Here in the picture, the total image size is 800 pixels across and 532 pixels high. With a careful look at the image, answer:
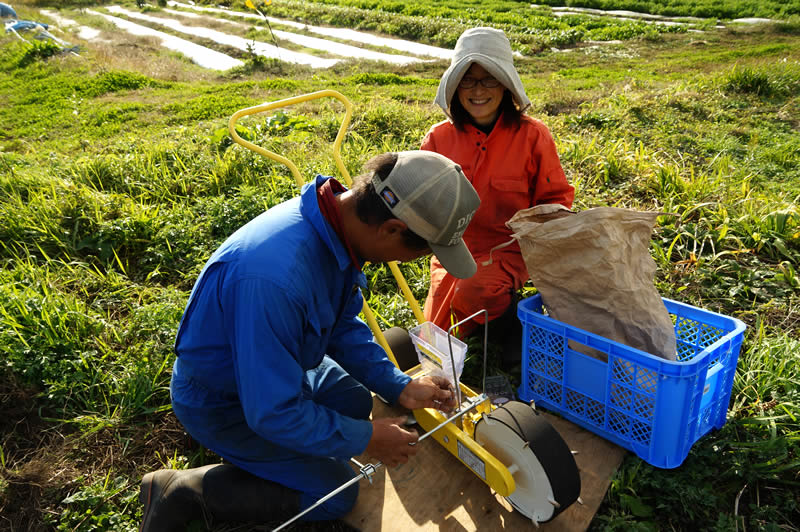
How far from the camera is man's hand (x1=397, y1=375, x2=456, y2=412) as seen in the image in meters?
2.40

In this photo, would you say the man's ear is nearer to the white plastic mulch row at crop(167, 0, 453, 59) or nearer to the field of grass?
the field of grass

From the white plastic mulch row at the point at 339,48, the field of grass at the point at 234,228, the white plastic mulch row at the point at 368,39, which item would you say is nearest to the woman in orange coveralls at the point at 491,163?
the field of grass at the point at 234,228

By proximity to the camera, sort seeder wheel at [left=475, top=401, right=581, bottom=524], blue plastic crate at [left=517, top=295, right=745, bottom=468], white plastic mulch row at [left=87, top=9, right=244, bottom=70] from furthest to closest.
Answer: white plastic mulch row at [left=87, top=9, right=244, bottom=70] < blue plastic crate at [left=517, top=295, right=745, bottom=468] < seeder wheel at [left=475, top=401, right=581, bottom=524]

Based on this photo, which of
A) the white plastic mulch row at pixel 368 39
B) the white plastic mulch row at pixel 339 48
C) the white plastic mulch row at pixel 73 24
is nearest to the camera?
the white plastic mulch row at pixel 339 48

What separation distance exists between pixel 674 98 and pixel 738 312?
4762 mm

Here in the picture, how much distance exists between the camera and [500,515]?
2.32 meters

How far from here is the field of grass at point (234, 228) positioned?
246cm

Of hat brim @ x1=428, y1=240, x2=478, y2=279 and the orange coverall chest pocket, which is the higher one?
hat brim @ x1=428, y1=240, x2=478, y2=279

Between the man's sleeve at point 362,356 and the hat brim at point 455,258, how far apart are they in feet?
2.20

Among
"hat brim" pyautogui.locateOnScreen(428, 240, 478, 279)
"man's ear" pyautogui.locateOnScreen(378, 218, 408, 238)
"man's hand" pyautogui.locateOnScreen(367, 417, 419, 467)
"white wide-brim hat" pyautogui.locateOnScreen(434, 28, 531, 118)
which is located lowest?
"man's hand" pyautogui.locateOnScreen(367, 417, 419, 467)

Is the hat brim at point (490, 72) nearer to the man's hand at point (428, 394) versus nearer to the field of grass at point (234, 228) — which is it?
the field of grass at point (234, 228)

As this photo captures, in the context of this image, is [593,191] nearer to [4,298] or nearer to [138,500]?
[138,500]

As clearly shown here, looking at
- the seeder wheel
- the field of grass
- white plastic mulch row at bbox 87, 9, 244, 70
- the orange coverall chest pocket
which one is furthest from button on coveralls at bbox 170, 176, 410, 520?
white plastic mulch row at bbox 87, 9, 244, 70

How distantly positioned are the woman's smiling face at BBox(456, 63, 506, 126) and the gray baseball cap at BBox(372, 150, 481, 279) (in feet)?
5.19
